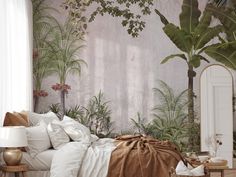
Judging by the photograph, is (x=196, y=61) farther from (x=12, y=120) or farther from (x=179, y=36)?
(x=12, y=120)

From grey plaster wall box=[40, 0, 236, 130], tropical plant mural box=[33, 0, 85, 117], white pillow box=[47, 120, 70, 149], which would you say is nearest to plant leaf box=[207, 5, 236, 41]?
white pillow box=[47, 120, 70, 149]

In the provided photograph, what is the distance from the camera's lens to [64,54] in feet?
32.9

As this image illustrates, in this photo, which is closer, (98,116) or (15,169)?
(15,169)

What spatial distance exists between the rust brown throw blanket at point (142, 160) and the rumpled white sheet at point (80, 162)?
0.34ft

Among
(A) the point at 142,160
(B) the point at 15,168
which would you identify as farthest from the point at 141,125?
(B) the point at 15,168

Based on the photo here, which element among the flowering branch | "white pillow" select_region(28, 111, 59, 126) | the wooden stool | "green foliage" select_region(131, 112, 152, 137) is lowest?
the wooden stool

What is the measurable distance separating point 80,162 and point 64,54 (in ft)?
14.0

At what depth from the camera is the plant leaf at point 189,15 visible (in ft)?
26.1

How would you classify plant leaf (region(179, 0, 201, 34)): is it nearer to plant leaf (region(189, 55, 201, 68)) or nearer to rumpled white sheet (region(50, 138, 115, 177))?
plant leaf (region(189, 55, 201, 68))

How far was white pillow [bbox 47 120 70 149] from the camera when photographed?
680 cm

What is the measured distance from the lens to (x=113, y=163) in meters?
6.13

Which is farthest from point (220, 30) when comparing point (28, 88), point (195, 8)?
point (28, 88)

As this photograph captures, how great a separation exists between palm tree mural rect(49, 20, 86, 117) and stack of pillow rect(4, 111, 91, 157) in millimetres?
2540

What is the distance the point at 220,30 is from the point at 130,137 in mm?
2363
